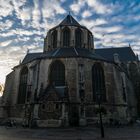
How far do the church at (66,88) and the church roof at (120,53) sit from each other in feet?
38.0

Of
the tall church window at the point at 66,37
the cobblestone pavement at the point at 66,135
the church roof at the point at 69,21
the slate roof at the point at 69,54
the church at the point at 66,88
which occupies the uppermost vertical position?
the church roof at the point at 69,21

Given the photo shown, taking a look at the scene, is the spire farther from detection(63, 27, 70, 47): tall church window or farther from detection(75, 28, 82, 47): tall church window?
detection(75, 28, 82, 47): tall church window

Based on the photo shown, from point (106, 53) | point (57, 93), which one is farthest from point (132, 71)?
point (57, 93)

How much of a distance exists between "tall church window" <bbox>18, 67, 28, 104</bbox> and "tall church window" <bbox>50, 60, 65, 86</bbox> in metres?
5.20

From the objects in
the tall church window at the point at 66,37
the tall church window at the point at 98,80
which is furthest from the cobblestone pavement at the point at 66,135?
the tall church window at the point at 66,37

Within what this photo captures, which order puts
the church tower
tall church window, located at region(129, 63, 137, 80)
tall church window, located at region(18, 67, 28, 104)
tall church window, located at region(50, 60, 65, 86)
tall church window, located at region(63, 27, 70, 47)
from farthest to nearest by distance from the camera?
tall church window, located at region(129, 63, 137, 80) < tall church window, located at region(63, 27, 70, 47) < the church tower < tall church window, located at region(18, 67, 28, 104) < tall church window, located at region(50, 60, 65, 86)

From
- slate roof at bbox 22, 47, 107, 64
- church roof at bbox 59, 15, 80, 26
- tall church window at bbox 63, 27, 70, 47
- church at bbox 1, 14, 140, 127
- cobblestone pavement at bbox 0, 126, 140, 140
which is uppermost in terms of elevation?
church roof at bbox 59, 15, 80, 26

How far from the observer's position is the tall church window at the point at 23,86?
88.5 feet

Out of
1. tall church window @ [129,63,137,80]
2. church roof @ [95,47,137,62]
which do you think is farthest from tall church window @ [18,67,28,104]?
tall church window @ [129,63,137,80]

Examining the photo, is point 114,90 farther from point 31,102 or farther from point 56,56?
point 31,102

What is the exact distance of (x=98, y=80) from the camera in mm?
25812

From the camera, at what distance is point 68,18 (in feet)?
115

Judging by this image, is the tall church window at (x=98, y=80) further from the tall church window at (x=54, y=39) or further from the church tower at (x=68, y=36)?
the tall church window at (x=54, y=39)

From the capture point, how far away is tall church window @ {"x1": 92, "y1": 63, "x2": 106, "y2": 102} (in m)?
25.1
